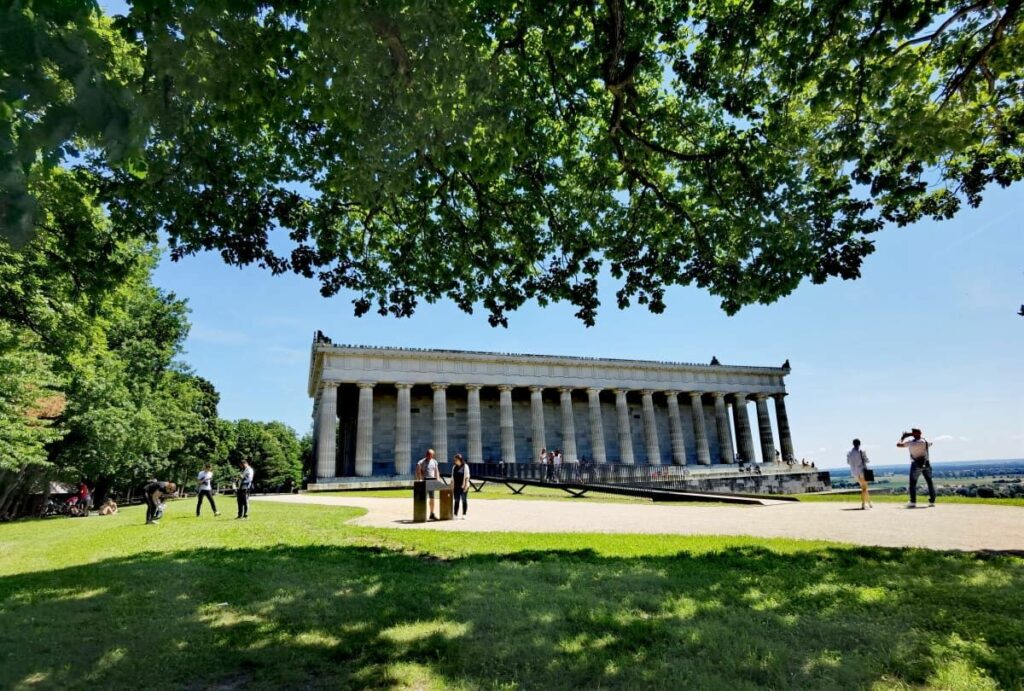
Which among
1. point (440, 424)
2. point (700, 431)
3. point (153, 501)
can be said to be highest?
point (440, 424)

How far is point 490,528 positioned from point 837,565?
23.5 feet

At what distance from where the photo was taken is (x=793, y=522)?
11539 millimetres

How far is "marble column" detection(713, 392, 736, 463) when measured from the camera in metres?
60.4

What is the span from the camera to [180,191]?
27.9ft

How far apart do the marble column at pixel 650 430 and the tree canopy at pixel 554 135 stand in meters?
46.8

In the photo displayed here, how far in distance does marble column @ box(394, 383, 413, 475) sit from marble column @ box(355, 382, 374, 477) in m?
2.44

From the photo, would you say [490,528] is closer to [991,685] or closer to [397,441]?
[991,685]

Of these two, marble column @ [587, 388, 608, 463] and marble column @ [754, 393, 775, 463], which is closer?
marble column @ [587, 388, 608, 463]

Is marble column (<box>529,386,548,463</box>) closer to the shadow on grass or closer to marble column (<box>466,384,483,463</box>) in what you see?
marble column (<box>466,384,483,463</box>)

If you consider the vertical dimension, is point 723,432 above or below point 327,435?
below

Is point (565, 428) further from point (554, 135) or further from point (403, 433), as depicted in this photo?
point (554, 135)

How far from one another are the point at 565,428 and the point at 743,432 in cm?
2349

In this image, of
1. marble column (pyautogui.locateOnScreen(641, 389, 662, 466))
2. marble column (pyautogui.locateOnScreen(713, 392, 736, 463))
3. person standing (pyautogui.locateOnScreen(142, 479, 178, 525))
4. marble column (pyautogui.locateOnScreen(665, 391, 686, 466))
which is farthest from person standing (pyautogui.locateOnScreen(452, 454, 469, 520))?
marble column (pyautogui.locateOnScreen(713, 392, 736, 463))

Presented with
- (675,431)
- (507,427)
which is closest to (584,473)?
(507,427)
